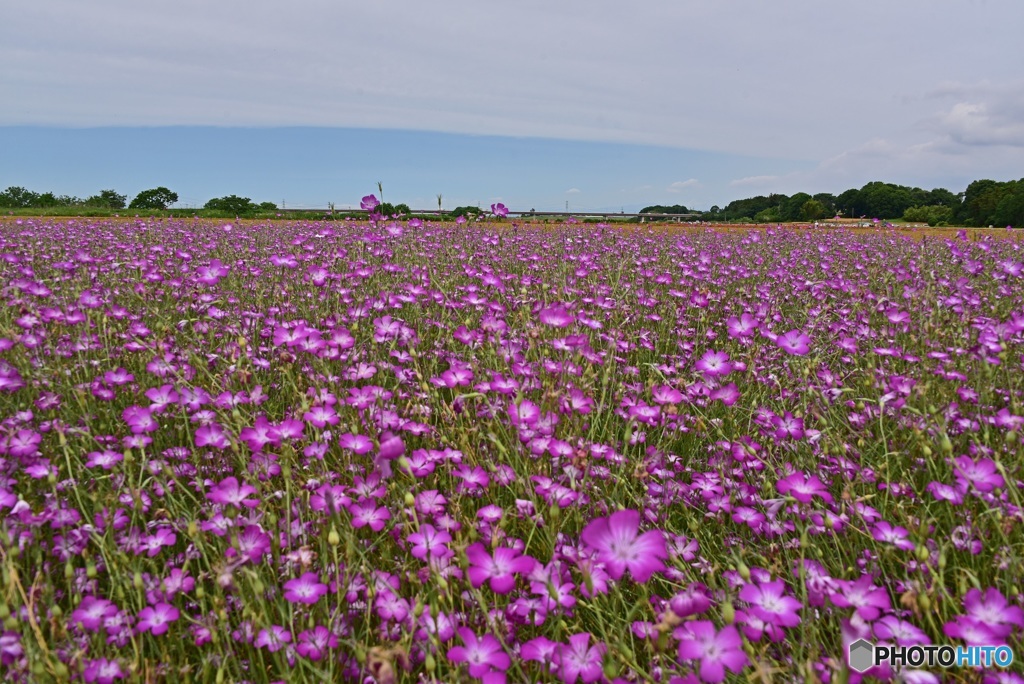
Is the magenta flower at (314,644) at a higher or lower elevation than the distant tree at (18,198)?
lower

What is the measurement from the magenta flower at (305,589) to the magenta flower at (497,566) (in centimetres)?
34

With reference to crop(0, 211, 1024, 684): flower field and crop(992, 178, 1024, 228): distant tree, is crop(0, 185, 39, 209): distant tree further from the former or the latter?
crop(992, 178, 1024, 228): distant tree

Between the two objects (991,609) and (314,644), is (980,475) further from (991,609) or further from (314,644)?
(314,644)

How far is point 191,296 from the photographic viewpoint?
12.2 ft

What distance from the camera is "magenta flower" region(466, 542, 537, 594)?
1.32 m

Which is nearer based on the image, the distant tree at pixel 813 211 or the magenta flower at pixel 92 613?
the magenta flower at pixel 92 613

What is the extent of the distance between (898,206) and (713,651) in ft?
204

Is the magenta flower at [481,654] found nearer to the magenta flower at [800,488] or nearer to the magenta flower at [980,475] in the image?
the magenta flower at [800,488]

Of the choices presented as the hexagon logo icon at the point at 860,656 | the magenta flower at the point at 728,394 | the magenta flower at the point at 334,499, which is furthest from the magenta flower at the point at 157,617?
the magenta flower at the point at 728,394

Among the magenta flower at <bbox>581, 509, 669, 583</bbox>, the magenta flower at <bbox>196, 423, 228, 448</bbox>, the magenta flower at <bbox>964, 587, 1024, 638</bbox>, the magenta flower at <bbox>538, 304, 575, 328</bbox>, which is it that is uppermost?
the magenta flower at <bbox>538, 304, 575, 328</bbox>

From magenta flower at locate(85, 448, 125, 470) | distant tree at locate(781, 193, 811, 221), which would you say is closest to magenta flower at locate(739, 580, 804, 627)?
magenta flower at locate(85, 448, 125, 470)

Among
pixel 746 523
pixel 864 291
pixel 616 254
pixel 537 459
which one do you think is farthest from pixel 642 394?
pixel 616 254

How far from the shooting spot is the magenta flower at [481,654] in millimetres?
1243

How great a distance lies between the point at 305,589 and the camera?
1366 millimetres
